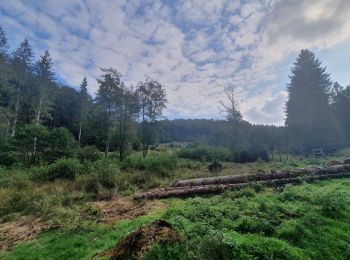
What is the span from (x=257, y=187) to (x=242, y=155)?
20597 millimetres

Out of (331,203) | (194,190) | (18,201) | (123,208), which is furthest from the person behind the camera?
(194,190)

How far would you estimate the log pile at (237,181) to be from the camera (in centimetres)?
1219

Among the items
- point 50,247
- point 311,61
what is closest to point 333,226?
point 50,247

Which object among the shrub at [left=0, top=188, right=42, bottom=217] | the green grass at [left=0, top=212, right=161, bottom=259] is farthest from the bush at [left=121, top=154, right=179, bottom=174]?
the green grass at [left=0, top=212, right=161, bottom=259]

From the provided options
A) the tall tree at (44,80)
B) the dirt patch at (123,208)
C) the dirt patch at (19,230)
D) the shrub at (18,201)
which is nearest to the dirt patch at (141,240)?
the dirt patch at (123,208)

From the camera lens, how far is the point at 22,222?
361 inches

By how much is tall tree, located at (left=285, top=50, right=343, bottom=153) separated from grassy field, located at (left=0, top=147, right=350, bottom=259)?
101 feet

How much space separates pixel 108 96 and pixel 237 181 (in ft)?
78.1

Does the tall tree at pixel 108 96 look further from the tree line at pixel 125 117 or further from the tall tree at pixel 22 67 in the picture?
the tall tree at pixel 22 67

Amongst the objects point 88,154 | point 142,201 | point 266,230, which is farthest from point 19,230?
point 88,154

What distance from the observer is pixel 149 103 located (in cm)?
3525

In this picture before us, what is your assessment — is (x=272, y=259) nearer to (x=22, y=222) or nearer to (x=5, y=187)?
(x=22, y=222)

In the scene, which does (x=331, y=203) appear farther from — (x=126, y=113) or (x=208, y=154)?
(x=126, y=113)

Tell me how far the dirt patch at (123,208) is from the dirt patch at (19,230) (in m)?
2.20
